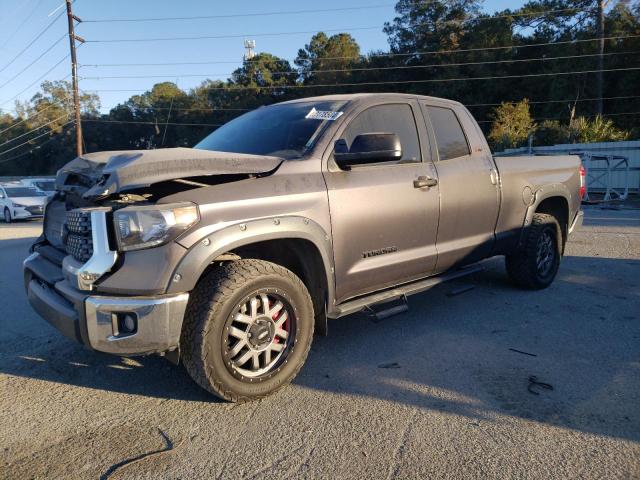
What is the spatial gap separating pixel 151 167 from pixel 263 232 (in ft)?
2.51

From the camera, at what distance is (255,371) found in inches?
129

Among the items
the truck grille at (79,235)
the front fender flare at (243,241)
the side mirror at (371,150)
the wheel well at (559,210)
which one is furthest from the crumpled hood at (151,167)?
the wheel well at (559,210)

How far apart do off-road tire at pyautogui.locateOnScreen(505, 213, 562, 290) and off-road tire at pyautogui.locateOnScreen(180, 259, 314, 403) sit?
130 inches

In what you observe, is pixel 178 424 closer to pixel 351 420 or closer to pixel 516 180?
pixel 351 420

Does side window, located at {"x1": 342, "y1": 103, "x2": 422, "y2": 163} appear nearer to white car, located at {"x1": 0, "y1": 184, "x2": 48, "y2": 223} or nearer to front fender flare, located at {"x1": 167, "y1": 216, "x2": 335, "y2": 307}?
front fender flare, located at {"x1": 167, "y1": 216, "x2": 335, "y2": 307}

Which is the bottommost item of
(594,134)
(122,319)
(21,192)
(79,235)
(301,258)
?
Result: (122,319)

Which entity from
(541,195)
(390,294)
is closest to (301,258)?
(390,294)

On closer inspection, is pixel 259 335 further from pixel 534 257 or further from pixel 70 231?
pixel 534 257

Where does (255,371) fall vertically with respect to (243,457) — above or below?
above

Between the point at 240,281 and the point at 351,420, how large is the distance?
3.50 ft

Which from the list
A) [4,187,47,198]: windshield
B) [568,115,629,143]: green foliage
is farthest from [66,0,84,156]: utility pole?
[568,115,629,143]: green foliage

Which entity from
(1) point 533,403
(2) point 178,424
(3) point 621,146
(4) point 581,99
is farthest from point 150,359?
(4) point 581,99

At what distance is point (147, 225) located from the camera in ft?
9.28

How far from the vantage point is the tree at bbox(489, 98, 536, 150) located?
27859 millimetres
